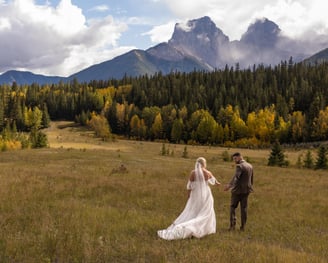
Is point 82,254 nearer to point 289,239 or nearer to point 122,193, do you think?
point 289,239

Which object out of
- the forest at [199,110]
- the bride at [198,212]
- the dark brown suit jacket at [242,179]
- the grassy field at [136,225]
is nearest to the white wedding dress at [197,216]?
the bride at [198,212]

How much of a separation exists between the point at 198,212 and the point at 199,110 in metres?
129

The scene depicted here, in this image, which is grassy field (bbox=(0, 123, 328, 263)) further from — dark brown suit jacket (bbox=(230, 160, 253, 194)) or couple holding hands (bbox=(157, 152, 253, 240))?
dark brown suit jacket (bbox=(230, 160, 253, 194))

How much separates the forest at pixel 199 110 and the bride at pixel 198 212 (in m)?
70.4

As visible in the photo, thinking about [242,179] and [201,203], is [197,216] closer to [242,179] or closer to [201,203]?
[201,203]

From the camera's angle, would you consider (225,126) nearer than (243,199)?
No

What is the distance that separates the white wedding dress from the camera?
38.3 feet

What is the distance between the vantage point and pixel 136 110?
158125 mm

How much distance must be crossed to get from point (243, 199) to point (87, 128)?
14909 cm

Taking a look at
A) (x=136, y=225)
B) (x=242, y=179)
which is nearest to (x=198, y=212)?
(x=242, y=179)

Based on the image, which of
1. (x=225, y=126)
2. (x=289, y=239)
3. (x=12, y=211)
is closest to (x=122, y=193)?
(x=12, y=211)

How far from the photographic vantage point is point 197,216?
12.6 meters

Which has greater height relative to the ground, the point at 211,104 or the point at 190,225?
the point at 211,104

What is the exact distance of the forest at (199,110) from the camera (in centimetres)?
11931
